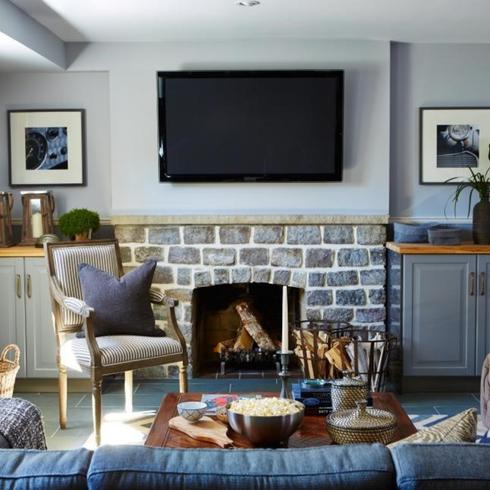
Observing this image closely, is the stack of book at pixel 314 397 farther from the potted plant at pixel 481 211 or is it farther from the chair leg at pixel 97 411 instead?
the potted plant at pixel 481 211

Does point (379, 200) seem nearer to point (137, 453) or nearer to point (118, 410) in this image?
point (118, 410)

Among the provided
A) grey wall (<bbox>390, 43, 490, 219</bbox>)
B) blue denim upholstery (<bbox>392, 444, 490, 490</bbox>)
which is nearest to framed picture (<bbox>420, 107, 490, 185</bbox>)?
grey wall (<bbox>390, 43, 490, 219</bbox>)

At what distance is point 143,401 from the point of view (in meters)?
4.91

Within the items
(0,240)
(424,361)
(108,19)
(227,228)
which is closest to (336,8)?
(108,19)

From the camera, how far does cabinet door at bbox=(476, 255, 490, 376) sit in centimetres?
501

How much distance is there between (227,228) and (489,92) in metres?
2.00

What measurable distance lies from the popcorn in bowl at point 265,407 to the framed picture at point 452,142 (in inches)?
124

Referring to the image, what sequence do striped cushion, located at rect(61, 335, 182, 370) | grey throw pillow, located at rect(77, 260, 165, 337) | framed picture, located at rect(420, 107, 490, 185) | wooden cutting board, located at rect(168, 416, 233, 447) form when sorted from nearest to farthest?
1. wooden cutting board, located at rect(168, 416, 233, 447)
2. striped cushion, located at rect(61, 335, 182, 370)
3. grey throw pillow, located at rect(77, 260, 165, 337)
4. framed picture, located at rect(420, 107, 490, 185)

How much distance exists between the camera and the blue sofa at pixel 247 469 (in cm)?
148

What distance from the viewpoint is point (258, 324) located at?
5691mm

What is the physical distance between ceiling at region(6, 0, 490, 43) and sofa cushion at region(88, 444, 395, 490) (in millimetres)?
3155

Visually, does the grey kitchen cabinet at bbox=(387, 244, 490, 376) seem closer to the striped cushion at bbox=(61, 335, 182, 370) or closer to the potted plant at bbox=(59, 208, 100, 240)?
the striped cushion at bbox=(61, 335, 182, 370)

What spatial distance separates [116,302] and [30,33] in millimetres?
1591

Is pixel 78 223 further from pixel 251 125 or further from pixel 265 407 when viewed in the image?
pixel 265 407
